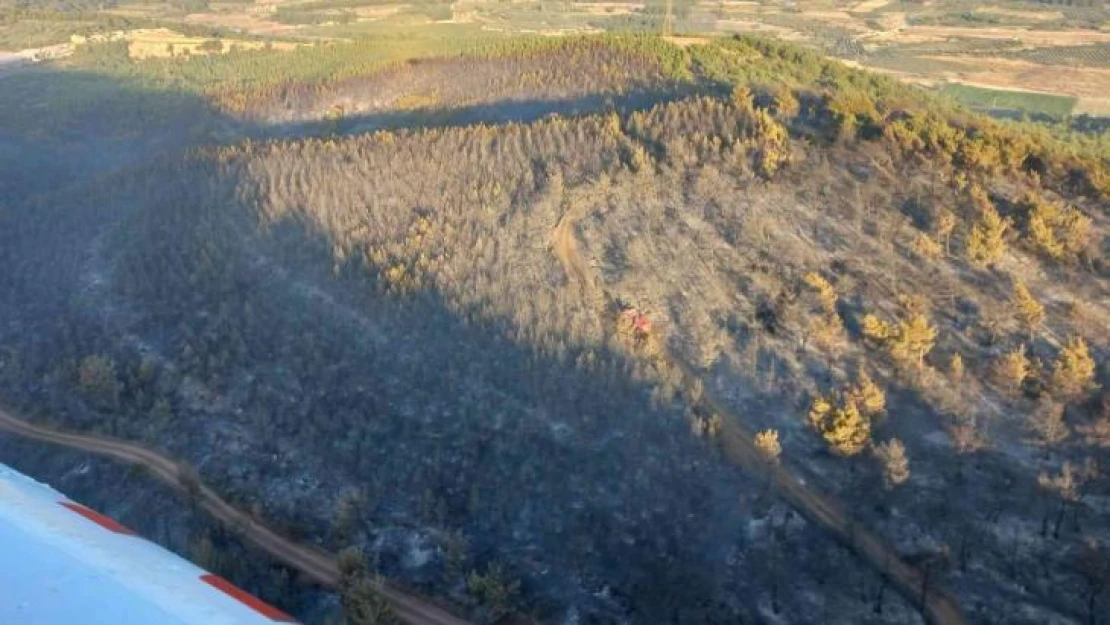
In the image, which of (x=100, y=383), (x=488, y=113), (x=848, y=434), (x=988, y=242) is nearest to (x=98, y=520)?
(x=100, y=383)

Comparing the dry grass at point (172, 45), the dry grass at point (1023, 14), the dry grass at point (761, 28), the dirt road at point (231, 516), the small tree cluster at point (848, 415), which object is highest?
the dry grass at point (1023, 14)

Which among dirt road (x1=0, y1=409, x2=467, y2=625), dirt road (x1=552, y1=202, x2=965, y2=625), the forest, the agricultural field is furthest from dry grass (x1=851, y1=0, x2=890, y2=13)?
dirt road (x1=0, y1=409, x2=467, y2=625)

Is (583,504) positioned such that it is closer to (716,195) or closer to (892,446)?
(892,446)

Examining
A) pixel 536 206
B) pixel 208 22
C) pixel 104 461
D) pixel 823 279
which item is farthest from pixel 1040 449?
pixel 208 22

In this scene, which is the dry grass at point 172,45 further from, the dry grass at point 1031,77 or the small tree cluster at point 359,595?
the small tree cluster at point 359,595

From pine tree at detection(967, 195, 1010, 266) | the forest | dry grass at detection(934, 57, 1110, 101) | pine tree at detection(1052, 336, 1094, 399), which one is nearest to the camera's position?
the forest

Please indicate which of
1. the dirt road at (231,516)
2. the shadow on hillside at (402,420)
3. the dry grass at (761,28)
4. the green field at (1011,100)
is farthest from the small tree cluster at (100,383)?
the dry grass at (761,28)

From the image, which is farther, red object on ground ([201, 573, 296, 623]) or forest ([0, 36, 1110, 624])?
forest ([0, 36, 1110, 624])

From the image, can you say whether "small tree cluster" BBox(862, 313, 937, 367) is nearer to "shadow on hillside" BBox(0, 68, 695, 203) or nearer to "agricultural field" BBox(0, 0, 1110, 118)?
"shadow on hillside" BBox(0, 68, 695, 203)
